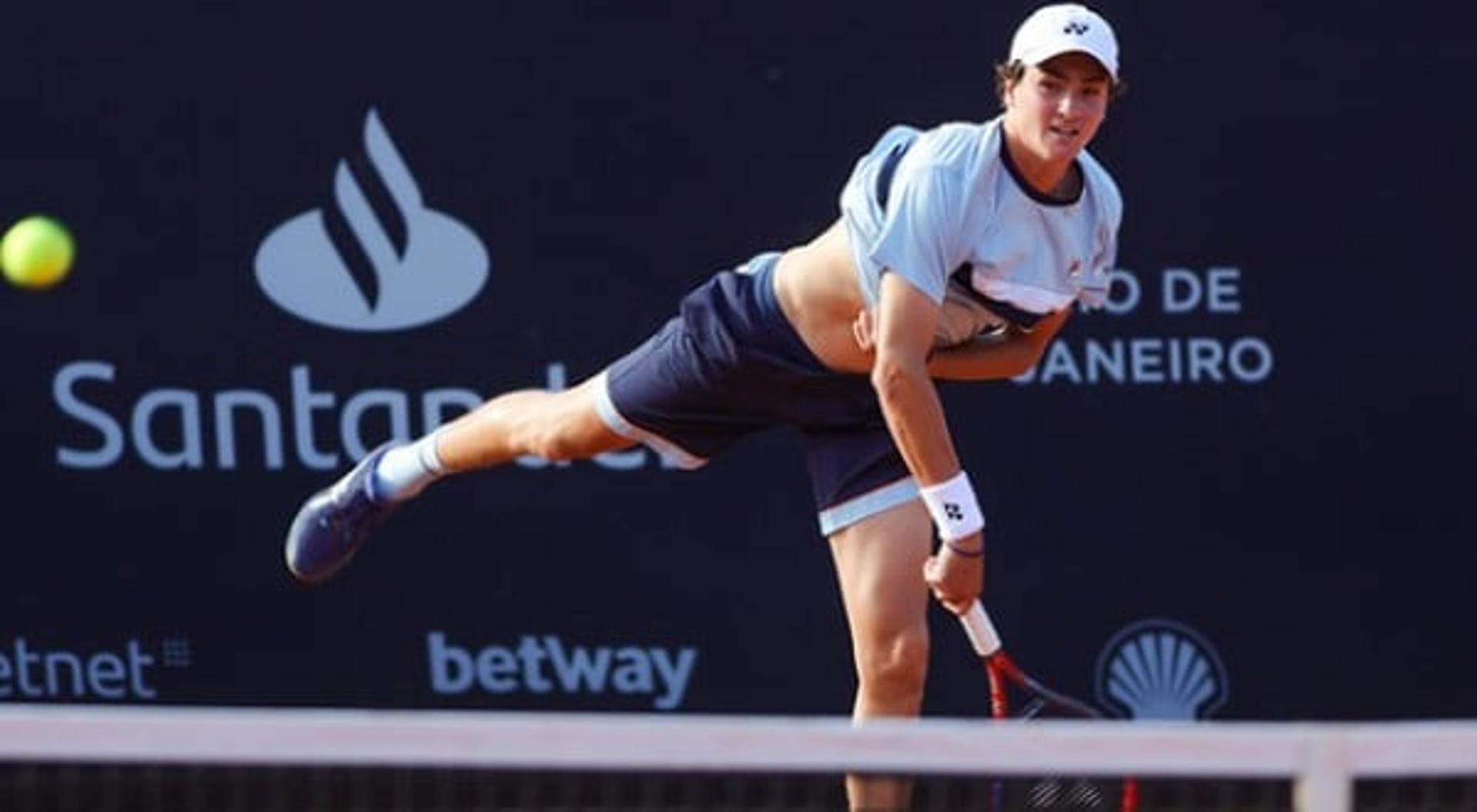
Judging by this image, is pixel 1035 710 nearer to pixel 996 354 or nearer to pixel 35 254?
pixel 996 354

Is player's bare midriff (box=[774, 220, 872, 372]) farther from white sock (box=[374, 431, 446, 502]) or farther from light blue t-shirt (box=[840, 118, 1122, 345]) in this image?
white sock (box=[374, 431, 446, 502])

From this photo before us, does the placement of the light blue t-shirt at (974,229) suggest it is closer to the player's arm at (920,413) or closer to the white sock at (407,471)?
A: the player's arm at (920,413)

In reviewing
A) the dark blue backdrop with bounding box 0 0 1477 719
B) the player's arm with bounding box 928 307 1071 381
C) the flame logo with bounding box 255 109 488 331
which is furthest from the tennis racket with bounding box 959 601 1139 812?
the flame logo with bounding box 255 109 488 331

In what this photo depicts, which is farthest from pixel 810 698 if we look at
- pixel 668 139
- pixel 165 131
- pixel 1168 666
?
pixel 165 131

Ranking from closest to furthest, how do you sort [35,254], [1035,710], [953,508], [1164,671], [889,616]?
[953,508] → [889,616] → [1035,710] → [35,254] → [1164,671]

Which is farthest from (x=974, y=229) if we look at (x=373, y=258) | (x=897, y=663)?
(x=373, y=258)

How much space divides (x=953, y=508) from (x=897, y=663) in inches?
12.8

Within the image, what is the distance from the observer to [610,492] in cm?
675

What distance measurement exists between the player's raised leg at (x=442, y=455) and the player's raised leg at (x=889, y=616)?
54 centimetres

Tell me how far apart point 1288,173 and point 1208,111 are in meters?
0.21

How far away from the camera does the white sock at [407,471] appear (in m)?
5.83

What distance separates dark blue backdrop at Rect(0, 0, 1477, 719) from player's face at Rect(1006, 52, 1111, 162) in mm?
1419

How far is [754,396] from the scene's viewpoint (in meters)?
5.50

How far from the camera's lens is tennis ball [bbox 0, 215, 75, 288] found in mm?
6215
